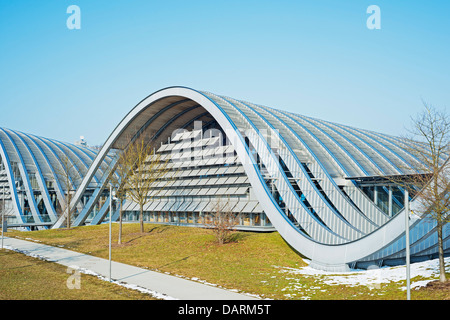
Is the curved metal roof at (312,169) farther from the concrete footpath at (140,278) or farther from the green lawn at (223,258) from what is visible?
the concrete footpath at (140,278)

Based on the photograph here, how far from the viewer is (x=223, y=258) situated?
79.0 ft

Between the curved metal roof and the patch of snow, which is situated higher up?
the curved metal roof

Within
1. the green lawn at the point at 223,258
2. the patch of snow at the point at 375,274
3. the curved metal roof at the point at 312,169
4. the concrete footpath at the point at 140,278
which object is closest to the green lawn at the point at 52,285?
the concrete footpath at the point at 140,278

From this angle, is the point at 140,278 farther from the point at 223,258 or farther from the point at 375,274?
the point at 375,274

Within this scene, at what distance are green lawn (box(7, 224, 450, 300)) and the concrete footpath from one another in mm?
922

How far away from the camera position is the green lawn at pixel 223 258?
52.8 ft

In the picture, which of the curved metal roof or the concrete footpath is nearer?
the concrete footpath

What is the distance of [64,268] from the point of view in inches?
837

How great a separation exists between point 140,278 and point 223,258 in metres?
6.59

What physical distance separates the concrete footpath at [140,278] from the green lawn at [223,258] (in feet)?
3.02

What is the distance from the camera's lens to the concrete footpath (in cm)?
1579

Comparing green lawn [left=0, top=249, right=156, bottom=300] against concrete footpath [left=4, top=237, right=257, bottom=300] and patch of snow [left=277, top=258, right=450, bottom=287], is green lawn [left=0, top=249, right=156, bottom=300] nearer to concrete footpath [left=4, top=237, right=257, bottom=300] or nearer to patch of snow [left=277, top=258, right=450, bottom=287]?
concrete footpath [left=4, top=237, right=257, bottom=300]
